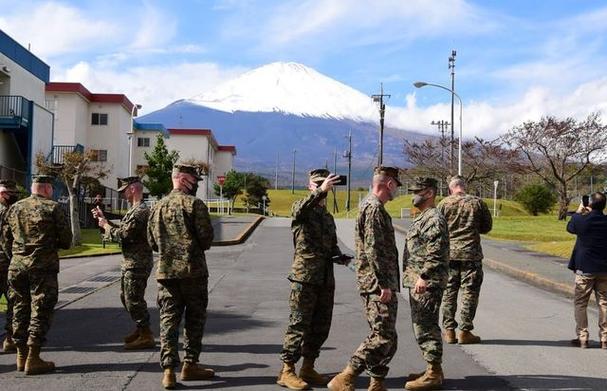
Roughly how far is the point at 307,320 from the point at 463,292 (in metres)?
2.57

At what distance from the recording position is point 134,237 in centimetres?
732

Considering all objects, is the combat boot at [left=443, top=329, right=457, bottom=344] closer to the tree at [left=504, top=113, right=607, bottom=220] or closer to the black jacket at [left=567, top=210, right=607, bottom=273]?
the black jacket at [left=567, top=210, right=607, bottom=273]

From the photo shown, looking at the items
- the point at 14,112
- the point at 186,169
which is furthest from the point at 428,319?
the point at 14,112

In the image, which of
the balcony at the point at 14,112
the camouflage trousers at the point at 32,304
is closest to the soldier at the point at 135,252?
the camouflage trousers at the point at 32,304

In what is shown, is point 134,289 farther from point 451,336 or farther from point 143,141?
point 143,141

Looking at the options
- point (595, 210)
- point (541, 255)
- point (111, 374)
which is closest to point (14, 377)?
point (111, 374)

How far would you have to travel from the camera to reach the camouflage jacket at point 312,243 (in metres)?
6.05

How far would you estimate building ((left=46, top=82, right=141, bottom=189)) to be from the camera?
46188 mm

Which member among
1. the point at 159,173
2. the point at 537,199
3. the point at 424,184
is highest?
the point at 159,173

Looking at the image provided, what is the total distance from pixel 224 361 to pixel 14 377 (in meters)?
1.96

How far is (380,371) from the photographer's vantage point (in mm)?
5645

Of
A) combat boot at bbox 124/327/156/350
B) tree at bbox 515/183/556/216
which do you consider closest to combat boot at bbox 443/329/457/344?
combat boot at bbox 124/327/156/350

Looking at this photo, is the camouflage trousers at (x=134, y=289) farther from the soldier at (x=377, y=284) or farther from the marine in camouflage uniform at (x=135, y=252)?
the soldier at (x=377, y=284)

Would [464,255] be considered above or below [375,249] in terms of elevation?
below
